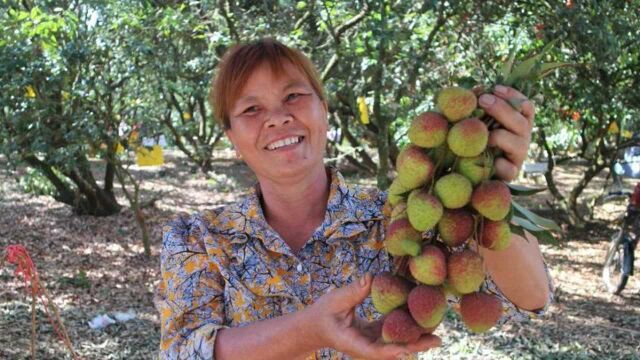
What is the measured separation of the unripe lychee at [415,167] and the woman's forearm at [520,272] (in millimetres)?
295

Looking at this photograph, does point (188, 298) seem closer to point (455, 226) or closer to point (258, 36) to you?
point (455, 226)

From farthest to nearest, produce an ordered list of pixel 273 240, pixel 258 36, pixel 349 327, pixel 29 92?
pixel 29 92 → pixel 258 36 → pixel 273 240 → pixel 349 327

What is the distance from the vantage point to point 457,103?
1253 millimetres

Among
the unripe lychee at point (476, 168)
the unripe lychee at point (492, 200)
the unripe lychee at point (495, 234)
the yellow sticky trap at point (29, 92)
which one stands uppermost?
the yellow sticky trap at point (29, 92)

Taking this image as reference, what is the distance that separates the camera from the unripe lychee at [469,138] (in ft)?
3.94

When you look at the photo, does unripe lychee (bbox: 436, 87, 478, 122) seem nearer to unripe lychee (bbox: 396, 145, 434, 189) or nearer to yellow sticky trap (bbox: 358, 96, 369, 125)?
unripe lychee (bbox: 396, 145, 434, 189)

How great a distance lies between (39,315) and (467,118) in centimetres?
459

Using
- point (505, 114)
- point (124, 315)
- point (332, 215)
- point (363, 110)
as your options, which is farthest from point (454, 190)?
point (363, 110)

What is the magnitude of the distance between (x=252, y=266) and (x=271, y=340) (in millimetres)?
262

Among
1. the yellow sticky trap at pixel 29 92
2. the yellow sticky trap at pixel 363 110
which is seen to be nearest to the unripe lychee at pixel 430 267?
the yellow sticky trap at pixel 363 110

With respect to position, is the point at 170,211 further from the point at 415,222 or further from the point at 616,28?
the point at 415,222

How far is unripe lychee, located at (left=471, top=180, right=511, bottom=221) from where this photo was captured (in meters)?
1.20

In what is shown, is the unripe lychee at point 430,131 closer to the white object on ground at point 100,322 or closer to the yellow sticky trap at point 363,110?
the white object on ground at point 100,322

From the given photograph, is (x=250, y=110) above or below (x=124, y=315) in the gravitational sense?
above
